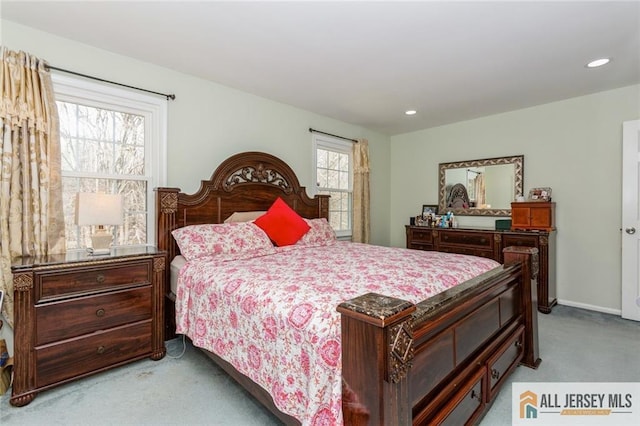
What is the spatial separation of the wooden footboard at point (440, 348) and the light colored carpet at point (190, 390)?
11.3 inches

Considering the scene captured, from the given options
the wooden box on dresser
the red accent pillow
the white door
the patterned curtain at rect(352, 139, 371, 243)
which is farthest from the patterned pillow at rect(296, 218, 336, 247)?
the white door

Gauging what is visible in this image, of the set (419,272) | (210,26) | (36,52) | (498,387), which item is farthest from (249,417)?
(36,52)

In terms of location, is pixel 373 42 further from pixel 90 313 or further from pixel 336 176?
pixel 90 313

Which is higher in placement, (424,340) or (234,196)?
(234,196)

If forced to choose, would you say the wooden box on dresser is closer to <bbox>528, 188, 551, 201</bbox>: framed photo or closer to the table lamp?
the table lamp

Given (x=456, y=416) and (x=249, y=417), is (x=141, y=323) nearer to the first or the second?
(x=249, y=417)

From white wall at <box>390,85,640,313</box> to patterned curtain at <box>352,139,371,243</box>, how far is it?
1597mm

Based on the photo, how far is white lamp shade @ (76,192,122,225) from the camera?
227 centimetres

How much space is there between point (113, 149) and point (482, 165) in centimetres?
445

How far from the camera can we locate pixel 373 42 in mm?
2475

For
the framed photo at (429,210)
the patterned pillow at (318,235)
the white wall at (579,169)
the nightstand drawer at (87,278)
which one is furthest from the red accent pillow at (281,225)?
the white wall at (579,169)

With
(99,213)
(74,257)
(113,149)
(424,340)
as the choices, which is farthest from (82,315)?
(424,340)

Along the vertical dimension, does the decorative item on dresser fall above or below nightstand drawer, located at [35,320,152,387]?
above

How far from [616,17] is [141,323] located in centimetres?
399
